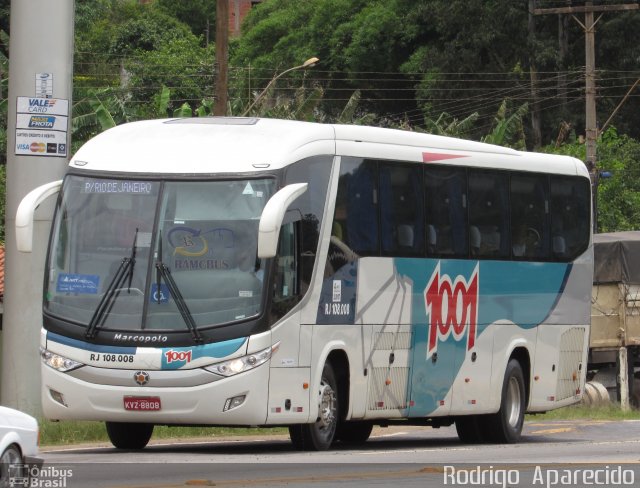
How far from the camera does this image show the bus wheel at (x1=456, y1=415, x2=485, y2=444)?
20219 millimetres

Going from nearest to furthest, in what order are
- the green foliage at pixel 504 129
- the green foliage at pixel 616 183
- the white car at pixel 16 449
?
the white car at pixel 16 449
the green foliage at pixel 504 129
the green foliage at pixel 616 183

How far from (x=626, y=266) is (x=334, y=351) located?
1681cm

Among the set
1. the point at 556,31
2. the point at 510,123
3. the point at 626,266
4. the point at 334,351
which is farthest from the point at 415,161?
the point at 556,31

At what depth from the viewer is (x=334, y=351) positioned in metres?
16.6

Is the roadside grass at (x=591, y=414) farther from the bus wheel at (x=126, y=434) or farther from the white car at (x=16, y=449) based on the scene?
the white car at (x=16, y=449)

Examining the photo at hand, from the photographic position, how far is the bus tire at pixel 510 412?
19.9m

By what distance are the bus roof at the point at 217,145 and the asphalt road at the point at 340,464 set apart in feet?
9.64

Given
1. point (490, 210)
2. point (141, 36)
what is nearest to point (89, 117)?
point (490, 210)

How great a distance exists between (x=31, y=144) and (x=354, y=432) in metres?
5.44

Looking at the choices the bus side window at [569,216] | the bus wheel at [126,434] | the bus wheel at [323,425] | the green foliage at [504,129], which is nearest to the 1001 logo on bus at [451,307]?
the bus side window at [569,216]


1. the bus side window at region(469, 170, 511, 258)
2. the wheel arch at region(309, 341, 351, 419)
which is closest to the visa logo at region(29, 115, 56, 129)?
the wheel arch at region(309, 341, 351, 419)

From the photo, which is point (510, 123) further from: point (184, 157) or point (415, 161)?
point (184, 157)

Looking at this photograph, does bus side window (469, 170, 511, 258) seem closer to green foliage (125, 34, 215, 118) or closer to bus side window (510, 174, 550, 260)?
bus side window (510, 174, 550, 260)

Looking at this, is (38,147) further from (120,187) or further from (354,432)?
(354,432)
